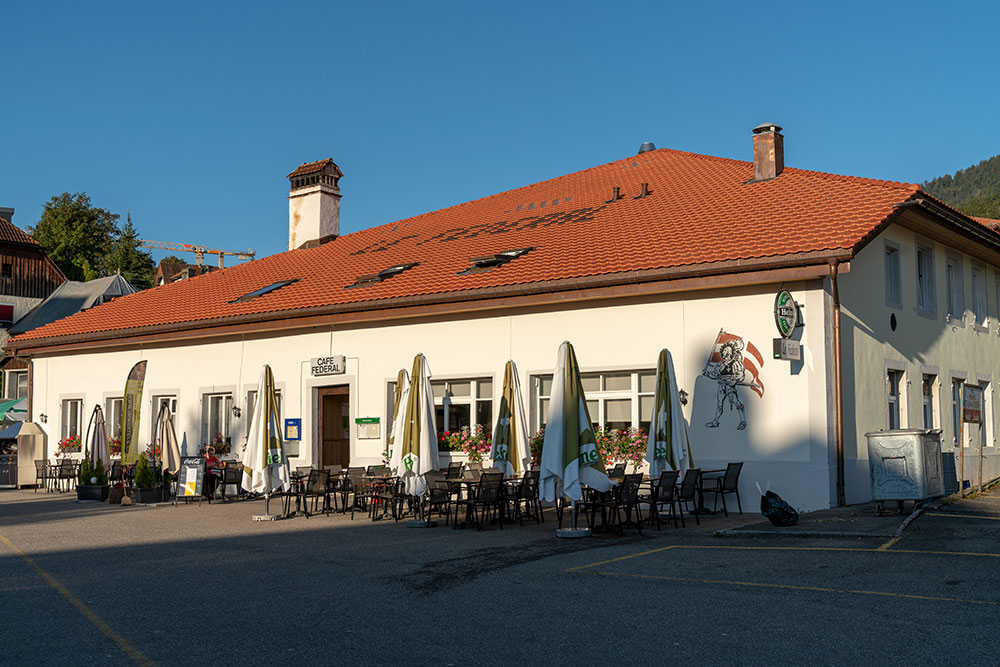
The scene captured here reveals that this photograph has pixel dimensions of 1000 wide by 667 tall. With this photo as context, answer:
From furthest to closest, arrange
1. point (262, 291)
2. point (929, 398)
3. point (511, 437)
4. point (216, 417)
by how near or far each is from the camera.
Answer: point (262, 291)
point (216, 417)
point (929, 398)
point (511, 437)

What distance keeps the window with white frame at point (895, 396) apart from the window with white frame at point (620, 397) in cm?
406

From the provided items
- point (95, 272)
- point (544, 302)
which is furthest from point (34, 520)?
point (95, 272)

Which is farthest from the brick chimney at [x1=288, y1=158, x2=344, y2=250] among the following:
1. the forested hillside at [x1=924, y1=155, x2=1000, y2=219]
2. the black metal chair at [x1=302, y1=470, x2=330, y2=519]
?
the forested hillside at [x1=924, y1=155, x2=1000, y2=219]

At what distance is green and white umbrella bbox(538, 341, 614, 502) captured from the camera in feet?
40.1

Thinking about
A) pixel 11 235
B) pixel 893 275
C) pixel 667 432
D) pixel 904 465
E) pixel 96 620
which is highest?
pixel 11 235

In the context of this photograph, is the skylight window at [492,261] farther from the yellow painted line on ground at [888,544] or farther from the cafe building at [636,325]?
the yellow painted line on ground at [888,544]

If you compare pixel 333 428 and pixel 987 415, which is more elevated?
pixel 987 415

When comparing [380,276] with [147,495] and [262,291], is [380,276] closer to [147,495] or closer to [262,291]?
[262,291]

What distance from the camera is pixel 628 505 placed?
42.3 ft

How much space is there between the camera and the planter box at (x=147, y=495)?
18922mm

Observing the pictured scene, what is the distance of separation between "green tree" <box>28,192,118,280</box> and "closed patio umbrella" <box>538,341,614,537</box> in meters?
59.1

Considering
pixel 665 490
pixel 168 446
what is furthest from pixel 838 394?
pixel 168 446

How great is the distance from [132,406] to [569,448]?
440 inches

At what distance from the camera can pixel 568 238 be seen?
63.0ft
